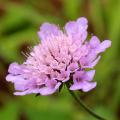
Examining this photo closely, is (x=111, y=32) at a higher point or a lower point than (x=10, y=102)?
higher

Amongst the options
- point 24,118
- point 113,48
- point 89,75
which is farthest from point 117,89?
point 89,75

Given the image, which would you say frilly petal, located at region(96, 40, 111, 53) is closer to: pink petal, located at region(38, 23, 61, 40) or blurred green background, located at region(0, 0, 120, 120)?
pink petal, located at region(38, 23, 61, 40)

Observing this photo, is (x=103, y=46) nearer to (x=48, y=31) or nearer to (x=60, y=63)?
(x=60, y=63)

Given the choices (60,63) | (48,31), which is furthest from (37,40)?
(60,63)

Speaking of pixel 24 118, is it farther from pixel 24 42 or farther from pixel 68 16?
pixel 68 16

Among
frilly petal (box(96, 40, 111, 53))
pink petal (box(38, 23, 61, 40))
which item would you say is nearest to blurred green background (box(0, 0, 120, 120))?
pink petal (box(38, 23, 61, 40))

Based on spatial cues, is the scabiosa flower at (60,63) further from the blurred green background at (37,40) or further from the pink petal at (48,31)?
the blurred green background at (37,40)
